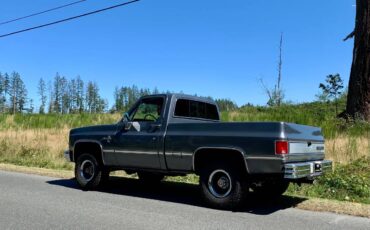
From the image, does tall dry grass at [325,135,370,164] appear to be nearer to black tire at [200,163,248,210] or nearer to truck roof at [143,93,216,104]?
truck roof at [143,93,216,104]

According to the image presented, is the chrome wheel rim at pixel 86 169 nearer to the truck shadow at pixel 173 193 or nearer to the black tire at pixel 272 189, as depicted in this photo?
the truck shadow at pixel 173 193

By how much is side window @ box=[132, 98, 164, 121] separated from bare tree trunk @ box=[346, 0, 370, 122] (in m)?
11.9

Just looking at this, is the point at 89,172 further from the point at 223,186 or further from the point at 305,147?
the point at 305,147

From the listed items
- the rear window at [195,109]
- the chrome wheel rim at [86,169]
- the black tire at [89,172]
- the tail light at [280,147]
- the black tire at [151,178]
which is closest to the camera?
the tail light at [280,147]

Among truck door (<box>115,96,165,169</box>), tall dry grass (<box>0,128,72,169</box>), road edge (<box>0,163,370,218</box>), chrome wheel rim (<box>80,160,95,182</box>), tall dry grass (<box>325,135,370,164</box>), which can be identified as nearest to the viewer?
road edge (<box>0,163,370,218</box>)

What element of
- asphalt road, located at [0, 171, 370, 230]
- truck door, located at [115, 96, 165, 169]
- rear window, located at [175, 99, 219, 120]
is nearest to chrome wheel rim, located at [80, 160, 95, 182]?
asphalt road, located at [0, 171, 370, 230]

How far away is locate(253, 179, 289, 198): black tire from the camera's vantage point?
909cm

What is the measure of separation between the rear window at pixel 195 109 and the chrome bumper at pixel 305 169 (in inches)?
107

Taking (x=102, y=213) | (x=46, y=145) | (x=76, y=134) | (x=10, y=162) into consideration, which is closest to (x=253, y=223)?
(x=102, y=213)

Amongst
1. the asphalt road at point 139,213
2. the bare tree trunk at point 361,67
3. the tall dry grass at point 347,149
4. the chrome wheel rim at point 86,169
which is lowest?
the asphalt road at point 139,213

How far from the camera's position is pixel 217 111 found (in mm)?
10625

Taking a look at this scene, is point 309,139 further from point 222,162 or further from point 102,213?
point 102,213

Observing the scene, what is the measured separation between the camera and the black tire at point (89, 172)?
1024 cm

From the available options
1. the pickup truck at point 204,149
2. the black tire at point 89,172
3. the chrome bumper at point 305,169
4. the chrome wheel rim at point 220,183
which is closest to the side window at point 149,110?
the pickup truck at point 204,149
